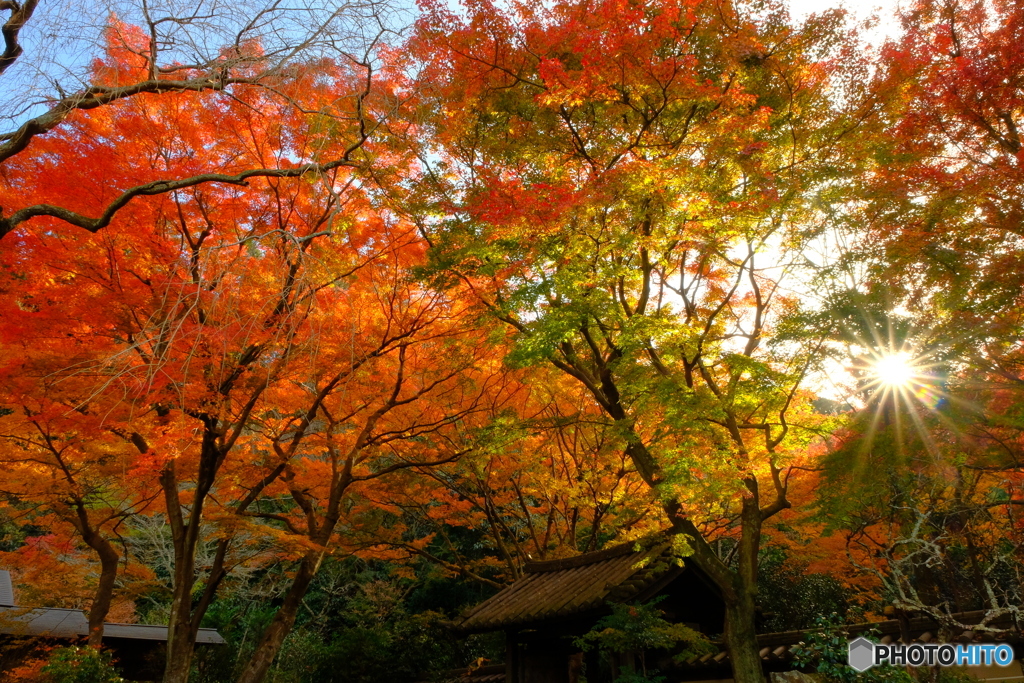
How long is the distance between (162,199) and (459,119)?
449 cm

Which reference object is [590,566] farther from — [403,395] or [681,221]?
[681,221]

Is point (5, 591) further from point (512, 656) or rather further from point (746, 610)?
point (746, 610)

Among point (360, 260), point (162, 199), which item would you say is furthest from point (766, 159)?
point (162, 199)

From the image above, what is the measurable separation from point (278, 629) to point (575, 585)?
16.3 feet

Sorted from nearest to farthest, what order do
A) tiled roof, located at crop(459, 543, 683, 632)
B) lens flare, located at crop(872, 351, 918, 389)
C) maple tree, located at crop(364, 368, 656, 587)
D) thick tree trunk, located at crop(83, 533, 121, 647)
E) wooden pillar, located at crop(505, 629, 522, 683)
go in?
tiled roof, located at crop(459, 543, 683, 632), lens flare, located at crop(872, 351, 918, 389), wooden pillar, located at crop(505, 629, 522, 683), maple tree, located at crop(364, 368, 656, 587), thick tree trunk, located at crop(83, 533, 121, 647)

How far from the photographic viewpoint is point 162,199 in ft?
30.7

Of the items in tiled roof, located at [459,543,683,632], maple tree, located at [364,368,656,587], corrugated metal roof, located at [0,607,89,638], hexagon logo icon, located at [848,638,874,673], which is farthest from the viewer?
corrugated metal roof, located at [0,607,89,638]

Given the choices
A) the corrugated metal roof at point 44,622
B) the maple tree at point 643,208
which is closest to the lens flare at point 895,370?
the maple tree at point 643,208

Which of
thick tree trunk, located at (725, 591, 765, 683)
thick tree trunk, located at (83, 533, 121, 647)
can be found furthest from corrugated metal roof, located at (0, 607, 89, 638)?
thick tree trunk, located at (725, 591, 765, 683)

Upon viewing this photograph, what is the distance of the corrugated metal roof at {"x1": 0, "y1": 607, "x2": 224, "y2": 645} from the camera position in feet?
46.0

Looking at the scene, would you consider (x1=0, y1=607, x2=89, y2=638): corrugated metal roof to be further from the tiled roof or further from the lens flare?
the lens flare

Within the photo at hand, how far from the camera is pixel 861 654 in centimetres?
832

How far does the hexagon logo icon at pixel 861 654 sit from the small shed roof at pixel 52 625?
50.1 feet

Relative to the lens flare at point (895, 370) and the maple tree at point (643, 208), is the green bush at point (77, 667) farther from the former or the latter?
the lens flare at point (895, 370)
